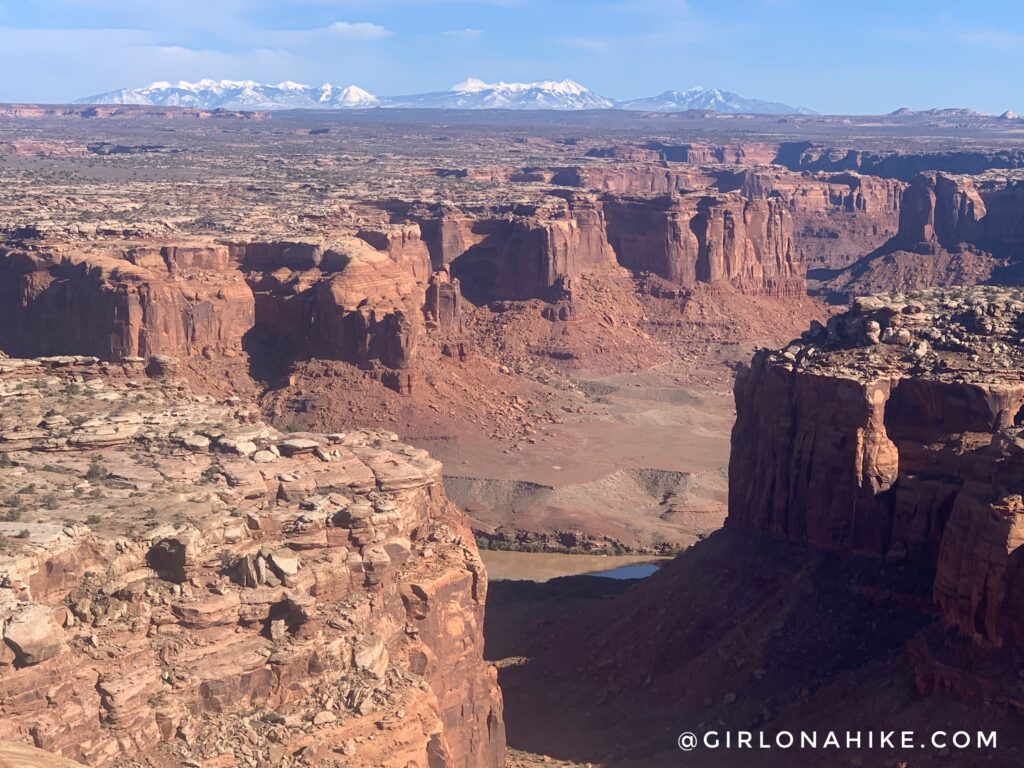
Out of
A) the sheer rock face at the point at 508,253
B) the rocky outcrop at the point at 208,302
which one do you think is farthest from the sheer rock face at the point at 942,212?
the rocky outcrop at the point at 208,302

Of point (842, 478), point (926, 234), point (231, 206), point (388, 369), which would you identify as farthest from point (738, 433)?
point (926, 234)

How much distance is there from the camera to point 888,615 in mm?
41719

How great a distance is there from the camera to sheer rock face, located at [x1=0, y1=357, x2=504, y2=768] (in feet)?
89.8

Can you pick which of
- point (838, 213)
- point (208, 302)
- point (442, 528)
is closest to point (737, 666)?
point (442, 528)

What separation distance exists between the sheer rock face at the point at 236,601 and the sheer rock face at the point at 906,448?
1151 cm

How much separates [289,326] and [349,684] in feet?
174

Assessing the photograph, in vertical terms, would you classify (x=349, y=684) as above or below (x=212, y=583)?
below

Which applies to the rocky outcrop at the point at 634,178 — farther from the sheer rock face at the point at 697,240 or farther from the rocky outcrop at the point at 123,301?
the rocky outcrop at the point at 123,301

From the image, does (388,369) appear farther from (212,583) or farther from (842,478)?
(212,583)

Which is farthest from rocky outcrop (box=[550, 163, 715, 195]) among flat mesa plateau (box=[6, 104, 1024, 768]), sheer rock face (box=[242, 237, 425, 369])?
sheer rock face (box=[242, 237, 425, 369])

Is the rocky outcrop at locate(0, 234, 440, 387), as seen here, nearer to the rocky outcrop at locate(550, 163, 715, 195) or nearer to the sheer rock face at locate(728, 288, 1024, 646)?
the sheer rock face at locate(728, 288, 1024, 646)

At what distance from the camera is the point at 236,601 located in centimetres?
2966

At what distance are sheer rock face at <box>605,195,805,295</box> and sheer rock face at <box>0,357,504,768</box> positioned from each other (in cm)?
8187

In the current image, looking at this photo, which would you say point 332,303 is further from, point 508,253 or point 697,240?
point 697,240
